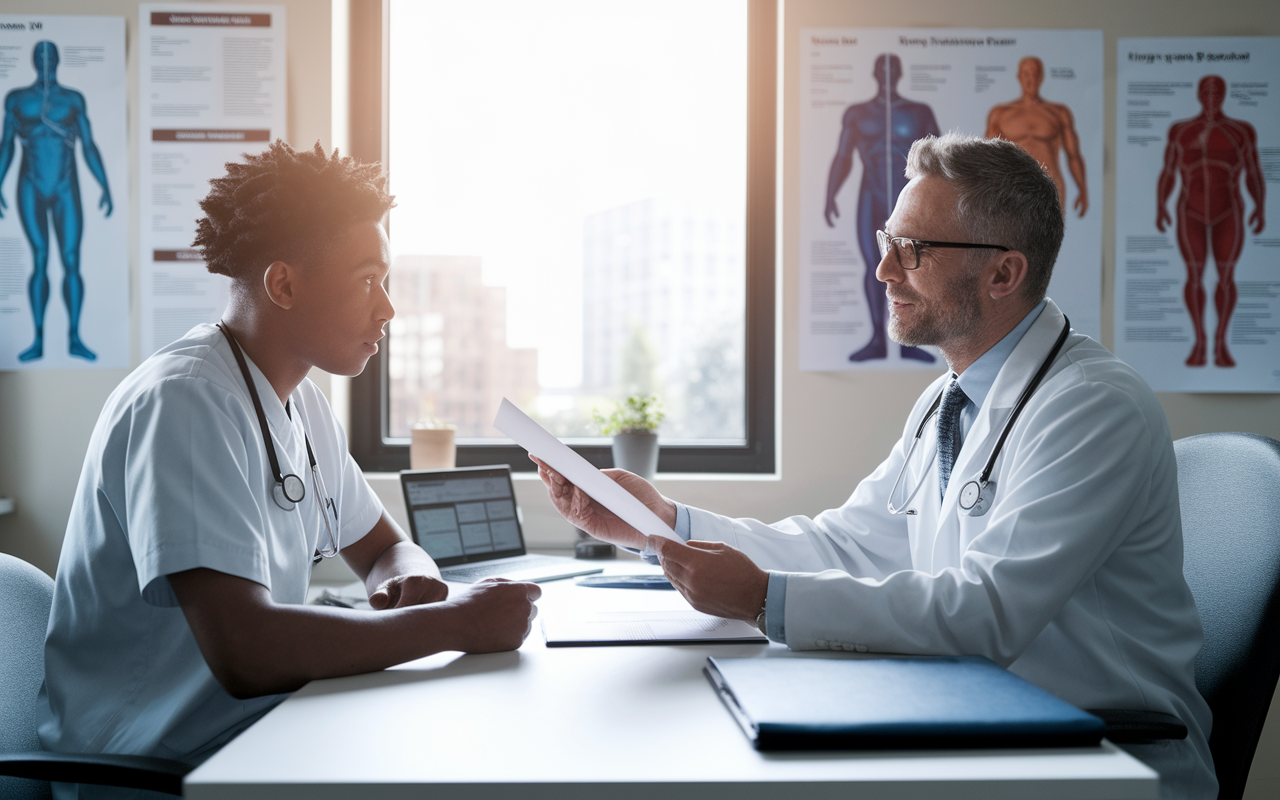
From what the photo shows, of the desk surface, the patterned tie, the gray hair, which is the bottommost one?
the desk surface

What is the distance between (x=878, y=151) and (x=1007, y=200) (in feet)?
3.32

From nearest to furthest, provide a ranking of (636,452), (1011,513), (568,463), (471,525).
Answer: (1011,513) → (568,463) → (471,525) → (636,452)

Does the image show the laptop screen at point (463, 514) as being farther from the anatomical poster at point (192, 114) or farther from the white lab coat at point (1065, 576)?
the white lab coat at point (1065, 576)

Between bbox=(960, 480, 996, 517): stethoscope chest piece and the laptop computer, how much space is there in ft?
2.92

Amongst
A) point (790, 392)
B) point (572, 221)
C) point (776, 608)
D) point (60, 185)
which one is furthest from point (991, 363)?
point (60, 185)

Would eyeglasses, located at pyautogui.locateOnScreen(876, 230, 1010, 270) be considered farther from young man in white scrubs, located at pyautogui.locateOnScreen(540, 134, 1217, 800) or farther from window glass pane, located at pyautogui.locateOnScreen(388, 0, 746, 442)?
window glass pane, located at pyautogui.locateOnScreen(388, 0, 746, 442)

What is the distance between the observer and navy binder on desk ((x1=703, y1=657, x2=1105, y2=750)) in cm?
73

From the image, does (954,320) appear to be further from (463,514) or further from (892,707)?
(463,514)

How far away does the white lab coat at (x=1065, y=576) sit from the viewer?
1067 millimetres

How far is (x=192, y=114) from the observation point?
236 centimetres

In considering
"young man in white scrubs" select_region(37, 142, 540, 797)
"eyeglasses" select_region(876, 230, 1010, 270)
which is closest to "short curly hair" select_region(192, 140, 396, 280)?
"young man in white scrubs" select_region(37, 142, 540, 797)

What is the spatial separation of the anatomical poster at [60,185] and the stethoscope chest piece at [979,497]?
2.28 meters

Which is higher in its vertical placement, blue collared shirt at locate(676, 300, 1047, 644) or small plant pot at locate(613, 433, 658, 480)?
blue collared shirt at locate(676, 300, 1047, 644)

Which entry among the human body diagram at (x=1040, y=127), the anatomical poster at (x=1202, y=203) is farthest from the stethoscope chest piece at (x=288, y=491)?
the anatomical poster at (x=1202, y=203)
